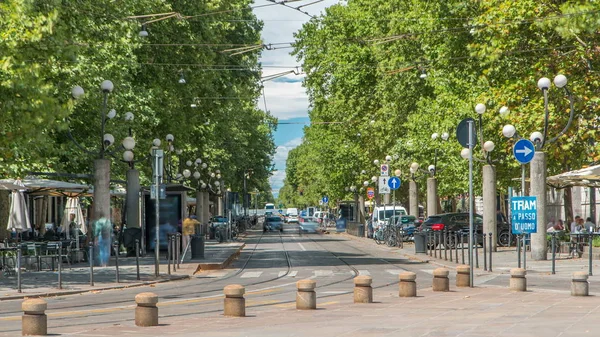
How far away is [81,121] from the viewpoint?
3728cm

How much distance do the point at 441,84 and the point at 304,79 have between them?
73.2 ft

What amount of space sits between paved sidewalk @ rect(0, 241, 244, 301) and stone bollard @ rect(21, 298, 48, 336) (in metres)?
8.35

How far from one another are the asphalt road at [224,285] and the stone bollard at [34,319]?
15.8 inches

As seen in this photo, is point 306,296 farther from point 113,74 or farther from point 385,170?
point 385,170

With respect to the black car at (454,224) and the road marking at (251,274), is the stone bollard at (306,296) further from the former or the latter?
the black car at (454,224)

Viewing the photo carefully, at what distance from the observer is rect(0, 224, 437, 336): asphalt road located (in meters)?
16.8

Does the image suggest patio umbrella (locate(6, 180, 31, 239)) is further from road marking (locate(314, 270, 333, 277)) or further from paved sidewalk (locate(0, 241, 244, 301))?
road marking (locate(314, 270, 333, 277))

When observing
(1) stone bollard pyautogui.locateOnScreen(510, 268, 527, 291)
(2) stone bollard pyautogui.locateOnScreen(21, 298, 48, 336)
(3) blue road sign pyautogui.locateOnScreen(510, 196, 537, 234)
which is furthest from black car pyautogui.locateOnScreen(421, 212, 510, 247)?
(2) stone bollard pyautogui.locateOnScreen(21, 298, 48, 336)

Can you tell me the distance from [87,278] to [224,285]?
164 inches

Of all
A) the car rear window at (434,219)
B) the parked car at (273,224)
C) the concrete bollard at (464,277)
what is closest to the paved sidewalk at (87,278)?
the concrete bollard at (464,277)

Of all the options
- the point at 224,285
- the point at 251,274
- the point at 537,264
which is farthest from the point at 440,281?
the point at 537,264

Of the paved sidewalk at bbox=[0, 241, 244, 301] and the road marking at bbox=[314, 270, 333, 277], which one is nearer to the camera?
the paved sidewalk at bbox=[0, 241, 244, 301]

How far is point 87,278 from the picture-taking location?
89.9ft

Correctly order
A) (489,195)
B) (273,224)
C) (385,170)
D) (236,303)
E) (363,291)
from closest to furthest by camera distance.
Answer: (236,303), (363,291), (489,195), (385,170), (273,224)
